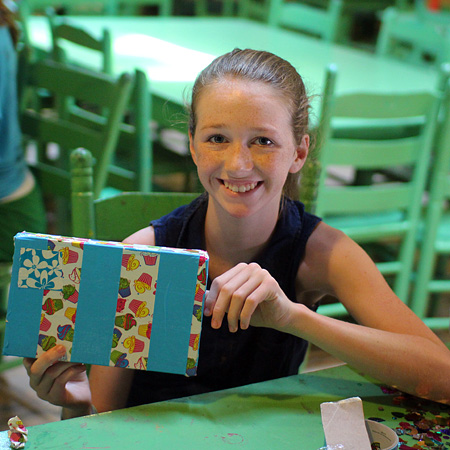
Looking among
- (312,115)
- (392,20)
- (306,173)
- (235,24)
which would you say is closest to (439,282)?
(306,173)

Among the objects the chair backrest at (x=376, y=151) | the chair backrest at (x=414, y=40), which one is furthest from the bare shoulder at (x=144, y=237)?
the chair backrest at (x=414, y=40)

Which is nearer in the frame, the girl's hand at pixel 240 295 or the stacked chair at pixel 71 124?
the girl's hand at pixel 240 295

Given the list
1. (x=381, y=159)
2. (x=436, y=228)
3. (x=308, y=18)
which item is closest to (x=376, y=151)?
(x=381, y=159)

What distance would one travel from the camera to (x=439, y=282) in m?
2.34

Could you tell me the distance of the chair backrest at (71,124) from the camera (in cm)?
188

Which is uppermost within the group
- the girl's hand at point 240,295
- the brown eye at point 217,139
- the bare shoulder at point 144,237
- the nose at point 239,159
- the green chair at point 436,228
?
the brown eye at point 217,139

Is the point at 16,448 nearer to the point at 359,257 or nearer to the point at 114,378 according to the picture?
the point at 114,378

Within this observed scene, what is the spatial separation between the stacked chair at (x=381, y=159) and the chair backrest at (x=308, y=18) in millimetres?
1552

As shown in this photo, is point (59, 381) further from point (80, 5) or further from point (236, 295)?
point (80, 5)

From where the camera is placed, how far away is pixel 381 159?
2055 millimetres

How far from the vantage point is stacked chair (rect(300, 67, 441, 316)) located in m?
1.98

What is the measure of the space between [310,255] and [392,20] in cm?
271

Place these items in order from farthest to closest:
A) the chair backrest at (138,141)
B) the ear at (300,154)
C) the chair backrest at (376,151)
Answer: the chair backrest at (138,141)
the chair backrest at (376,151)
the ear at (300,154)

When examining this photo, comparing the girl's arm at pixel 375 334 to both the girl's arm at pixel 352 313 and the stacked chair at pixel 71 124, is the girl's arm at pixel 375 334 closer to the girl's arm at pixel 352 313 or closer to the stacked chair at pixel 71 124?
the girl's arm at pixel 352 313
